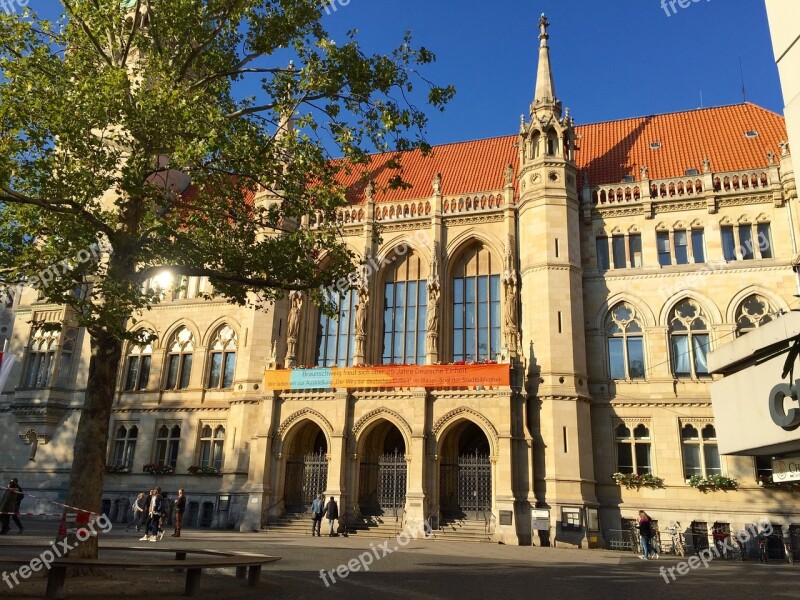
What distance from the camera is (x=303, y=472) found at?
28.5 metres

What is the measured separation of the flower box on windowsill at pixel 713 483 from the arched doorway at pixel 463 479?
7.93 meters

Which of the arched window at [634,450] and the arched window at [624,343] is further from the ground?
the arched window at [624,343]

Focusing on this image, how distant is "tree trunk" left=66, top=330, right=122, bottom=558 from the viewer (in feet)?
36.0

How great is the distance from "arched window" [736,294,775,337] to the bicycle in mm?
8200

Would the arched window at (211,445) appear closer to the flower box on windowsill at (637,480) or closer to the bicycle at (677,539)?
the flower box on windowsill at (637,480)

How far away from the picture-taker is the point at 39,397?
33.1 meters

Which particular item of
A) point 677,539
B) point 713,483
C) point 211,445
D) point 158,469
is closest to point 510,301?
point 713,483

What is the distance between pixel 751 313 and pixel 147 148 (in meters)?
24.2

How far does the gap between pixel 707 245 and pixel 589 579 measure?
18.8 m

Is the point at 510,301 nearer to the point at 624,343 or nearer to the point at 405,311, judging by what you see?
the point at 624,343

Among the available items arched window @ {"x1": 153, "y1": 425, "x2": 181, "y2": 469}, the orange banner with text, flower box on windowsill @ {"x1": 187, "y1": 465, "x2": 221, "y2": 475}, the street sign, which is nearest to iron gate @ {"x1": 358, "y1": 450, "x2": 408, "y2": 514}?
the orange banner with text

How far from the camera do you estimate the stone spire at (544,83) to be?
29953 mm

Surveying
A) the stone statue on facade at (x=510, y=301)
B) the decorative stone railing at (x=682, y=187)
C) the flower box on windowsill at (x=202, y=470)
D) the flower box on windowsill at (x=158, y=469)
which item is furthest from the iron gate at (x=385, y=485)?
the decorative stone railing at (x=682, y=187)

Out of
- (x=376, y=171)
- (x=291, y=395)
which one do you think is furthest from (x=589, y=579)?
(x=376, y=171)
